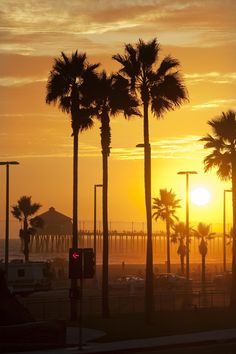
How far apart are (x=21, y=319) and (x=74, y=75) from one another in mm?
20570

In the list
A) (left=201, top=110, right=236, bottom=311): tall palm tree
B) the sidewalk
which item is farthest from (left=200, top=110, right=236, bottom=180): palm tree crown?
the sidewalk

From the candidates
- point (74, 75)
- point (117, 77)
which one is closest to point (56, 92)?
point (74, 75)

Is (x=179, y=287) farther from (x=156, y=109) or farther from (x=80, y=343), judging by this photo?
(x=80, y=343)

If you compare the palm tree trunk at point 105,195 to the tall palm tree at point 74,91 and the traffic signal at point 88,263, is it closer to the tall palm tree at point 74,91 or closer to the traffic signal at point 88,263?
the tall palm tree at point 74,91

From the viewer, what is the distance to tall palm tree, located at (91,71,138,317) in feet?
158

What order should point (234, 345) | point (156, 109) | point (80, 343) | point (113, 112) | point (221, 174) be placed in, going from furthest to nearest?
1. point (221, 174)
2. point (113, 112)
3. point (156, 109)
4. point (234, 345)
5. point (80, 343)

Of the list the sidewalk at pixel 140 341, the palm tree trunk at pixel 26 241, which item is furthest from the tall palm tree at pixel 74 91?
the palm tree trunk at pixel 26 241

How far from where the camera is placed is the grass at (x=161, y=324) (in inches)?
1529

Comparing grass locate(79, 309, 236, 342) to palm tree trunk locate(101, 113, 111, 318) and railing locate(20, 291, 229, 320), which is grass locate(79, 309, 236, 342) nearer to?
palm tree trunk locate(101, 113, 111, 318)

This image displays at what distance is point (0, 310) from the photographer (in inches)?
1335

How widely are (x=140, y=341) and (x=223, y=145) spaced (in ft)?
91.9

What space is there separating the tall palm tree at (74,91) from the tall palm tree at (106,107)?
0.58 meters

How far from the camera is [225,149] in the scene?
203 feet

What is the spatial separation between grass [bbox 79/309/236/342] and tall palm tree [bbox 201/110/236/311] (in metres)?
10.9
